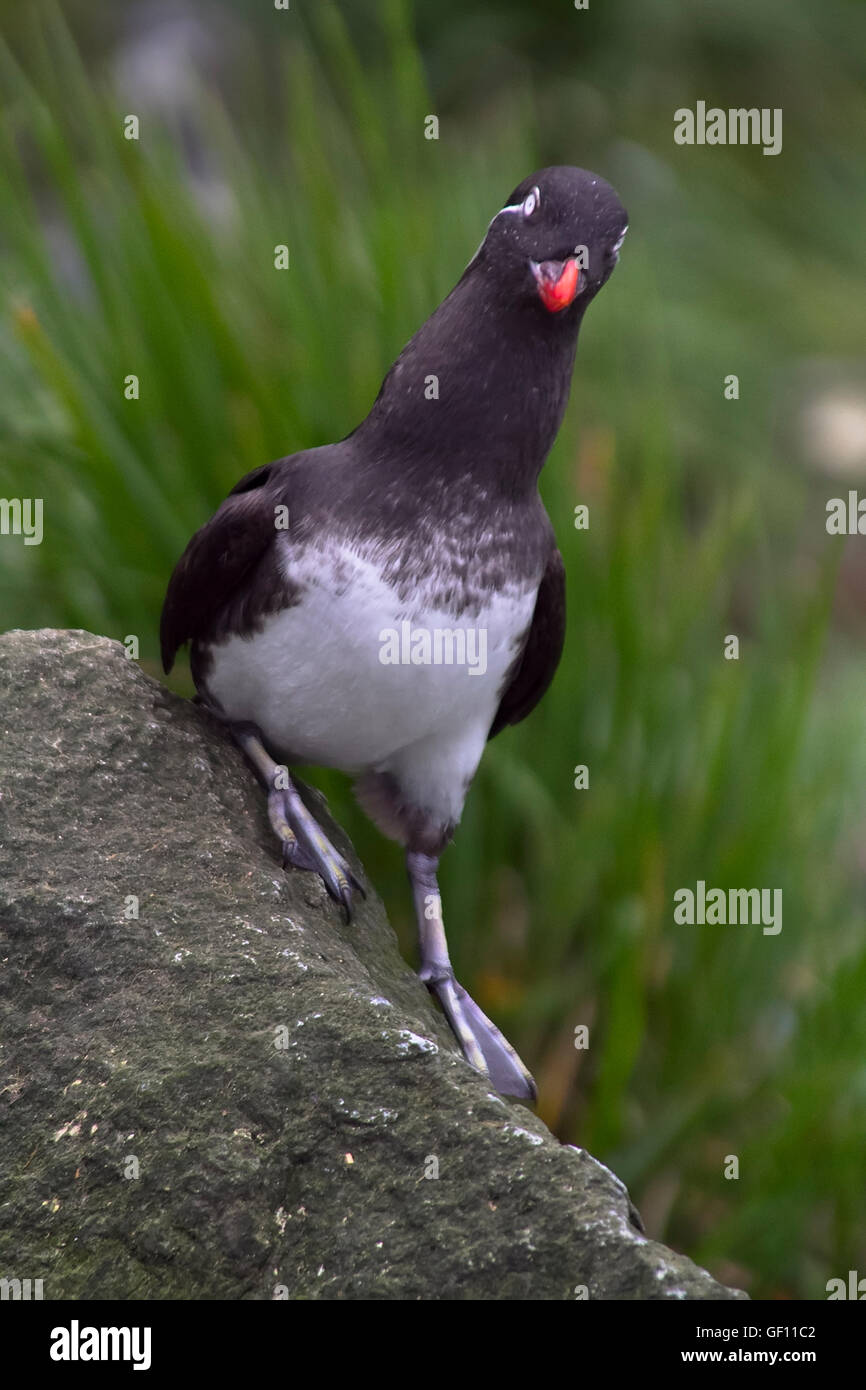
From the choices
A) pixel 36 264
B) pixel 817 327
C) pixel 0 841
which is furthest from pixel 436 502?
pixel 817 327

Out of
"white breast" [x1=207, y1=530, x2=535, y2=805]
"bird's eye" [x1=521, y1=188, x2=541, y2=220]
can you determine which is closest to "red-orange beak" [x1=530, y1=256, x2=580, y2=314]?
"bird's eye" [x1=521, y1=188, x2=541, y2=220]

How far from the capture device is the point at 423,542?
109 inches

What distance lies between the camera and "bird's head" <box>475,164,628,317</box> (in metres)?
2.69

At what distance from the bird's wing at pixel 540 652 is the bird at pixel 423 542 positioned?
0.12 ft

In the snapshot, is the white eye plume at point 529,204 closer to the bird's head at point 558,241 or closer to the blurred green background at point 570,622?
the bird's head at point 558,241

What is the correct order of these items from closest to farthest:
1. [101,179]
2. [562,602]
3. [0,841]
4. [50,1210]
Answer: [50,1210] < [0,841] < [562,602] < [101,179]

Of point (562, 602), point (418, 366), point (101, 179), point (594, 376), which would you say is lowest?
point (562, 602)

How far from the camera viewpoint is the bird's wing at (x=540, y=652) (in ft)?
10.2

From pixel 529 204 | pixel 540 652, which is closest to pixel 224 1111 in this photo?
pixel 540 652

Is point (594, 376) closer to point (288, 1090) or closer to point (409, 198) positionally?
point (409, 198)

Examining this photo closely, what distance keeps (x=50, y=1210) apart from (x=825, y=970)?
2.30 m

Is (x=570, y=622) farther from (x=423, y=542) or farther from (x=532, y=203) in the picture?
(x=532, y=203)

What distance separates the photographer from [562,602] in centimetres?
315

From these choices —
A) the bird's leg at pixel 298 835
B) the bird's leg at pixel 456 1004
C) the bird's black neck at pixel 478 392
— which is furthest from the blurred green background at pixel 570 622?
the bird's black neck at pixel 478 392
